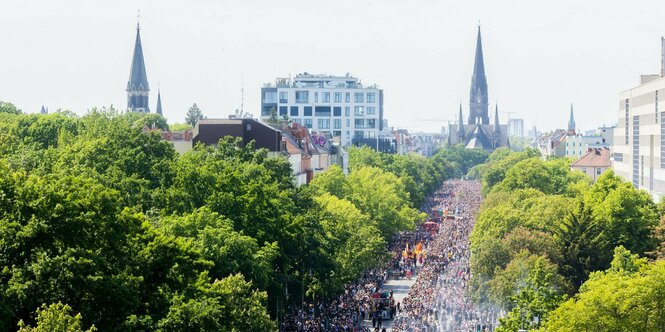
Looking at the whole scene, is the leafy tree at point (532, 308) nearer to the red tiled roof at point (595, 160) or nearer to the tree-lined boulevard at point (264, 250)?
the tree-lined boulevard at point (264, 250)

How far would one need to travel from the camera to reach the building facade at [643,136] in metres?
104

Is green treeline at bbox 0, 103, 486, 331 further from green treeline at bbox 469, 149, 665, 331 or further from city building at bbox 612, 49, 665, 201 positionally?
city building at bbox 612, 49, 665, 201

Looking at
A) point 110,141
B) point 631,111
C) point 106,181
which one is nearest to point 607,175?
point 631,111

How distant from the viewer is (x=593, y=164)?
186m

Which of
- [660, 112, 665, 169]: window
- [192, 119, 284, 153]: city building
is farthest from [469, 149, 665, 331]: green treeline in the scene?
[192, 119, 284, 153]: city building

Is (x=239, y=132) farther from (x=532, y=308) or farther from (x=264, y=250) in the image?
(x=532, y=308)

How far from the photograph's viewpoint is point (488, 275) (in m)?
76.9

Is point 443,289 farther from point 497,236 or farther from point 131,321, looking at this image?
point 131,321

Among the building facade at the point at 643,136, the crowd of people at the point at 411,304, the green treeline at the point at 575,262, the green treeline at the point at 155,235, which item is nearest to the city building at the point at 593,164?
the building facade at the point at 643,136

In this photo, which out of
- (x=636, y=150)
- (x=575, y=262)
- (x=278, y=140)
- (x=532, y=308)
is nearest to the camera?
(x=532, y=308)

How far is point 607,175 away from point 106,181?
42079 millimetres

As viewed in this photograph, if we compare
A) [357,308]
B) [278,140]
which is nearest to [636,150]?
[278,140]

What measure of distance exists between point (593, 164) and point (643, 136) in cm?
7410

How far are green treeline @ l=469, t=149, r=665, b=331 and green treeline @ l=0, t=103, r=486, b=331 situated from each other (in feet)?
30.6
